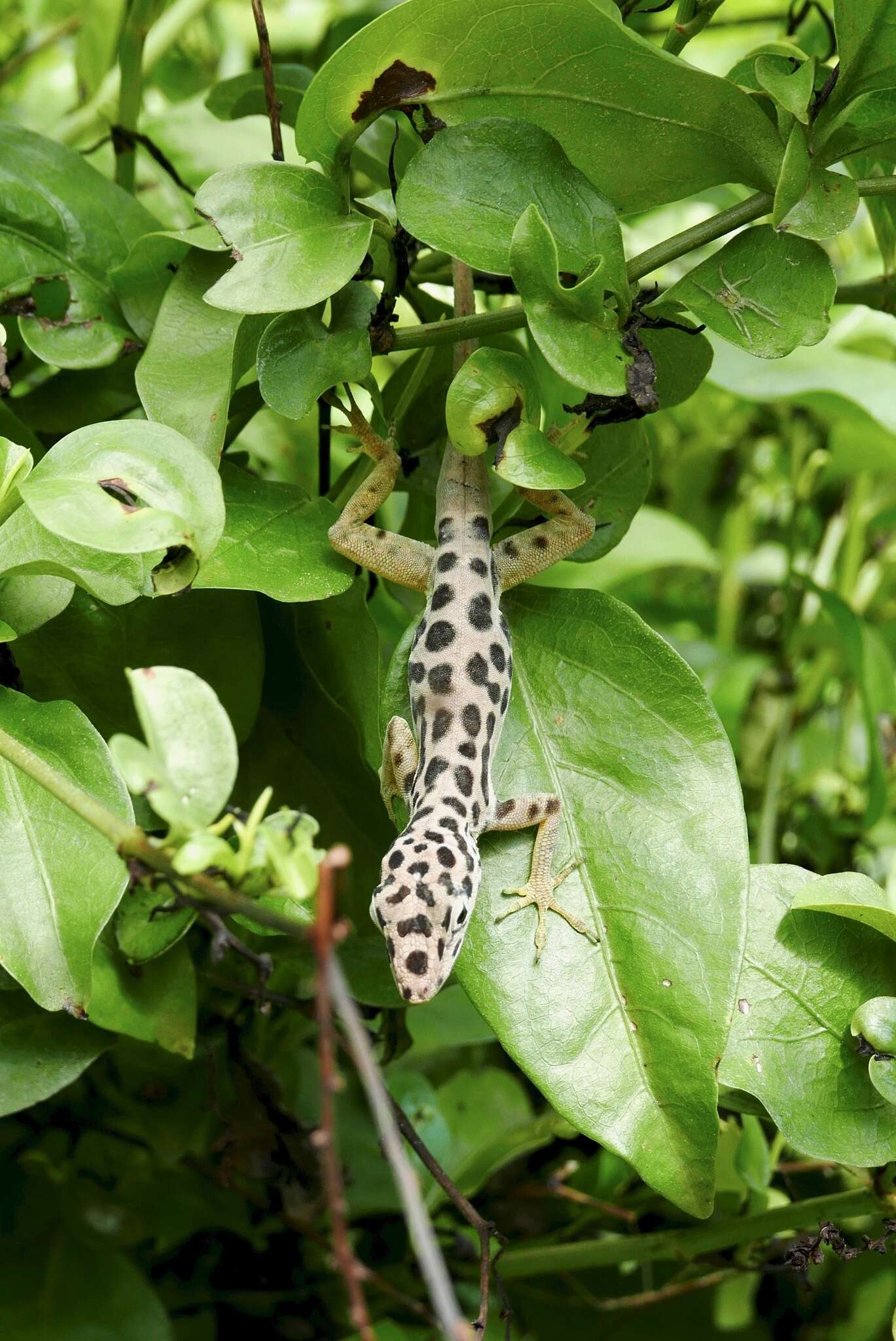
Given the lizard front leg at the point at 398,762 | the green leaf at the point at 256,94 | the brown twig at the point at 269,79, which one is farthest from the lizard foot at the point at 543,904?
the green leaf at the point at 256,94

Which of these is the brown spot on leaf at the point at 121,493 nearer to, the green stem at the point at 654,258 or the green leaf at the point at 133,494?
the green leaf at the point at 133,494

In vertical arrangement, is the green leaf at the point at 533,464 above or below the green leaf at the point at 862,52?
below

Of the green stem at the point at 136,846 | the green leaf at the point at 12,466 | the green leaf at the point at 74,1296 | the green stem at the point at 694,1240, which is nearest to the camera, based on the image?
the green stem at the point at 136,846

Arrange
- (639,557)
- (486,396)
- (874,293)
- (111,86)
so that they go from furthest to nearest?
(111,86) < (639,557) < (874,293) < (486,396)

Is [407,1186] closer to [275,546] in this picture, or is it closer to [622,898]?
[622,898]

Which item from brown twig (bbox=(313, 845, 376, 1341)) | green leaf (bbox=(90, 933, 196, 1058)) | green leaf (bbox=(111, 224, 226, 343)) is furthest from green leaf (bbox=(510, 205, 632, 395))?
green leaf (bbox=(90, 933, 196, 1058))

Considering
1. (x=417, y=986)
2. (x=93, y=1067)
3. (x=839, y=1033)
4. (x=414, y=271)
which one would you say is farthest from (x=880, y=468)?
(x=93, y=1067)

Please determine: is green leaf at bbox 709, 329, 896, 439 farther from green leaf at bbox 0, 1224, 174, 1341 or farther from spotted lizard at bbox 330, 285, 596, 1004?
green leaf at bbox 0, 1224, 174, 1341

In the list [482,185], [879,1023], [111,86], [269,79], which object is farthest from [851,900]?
[111,86]
